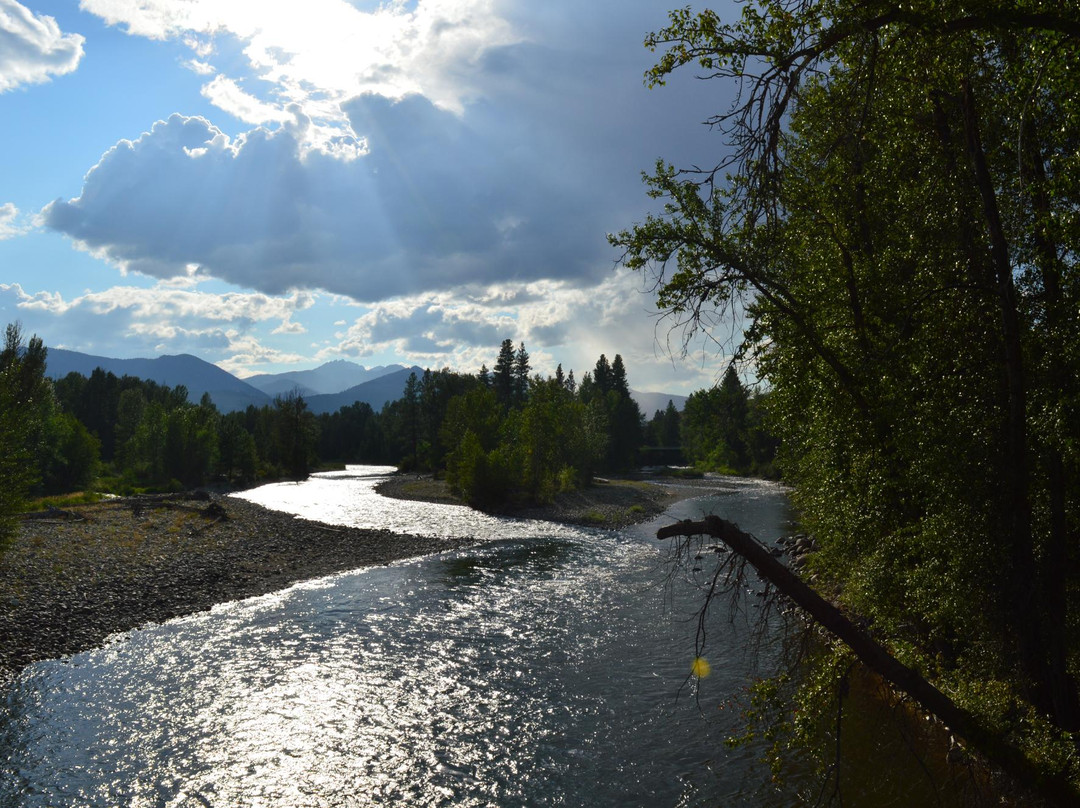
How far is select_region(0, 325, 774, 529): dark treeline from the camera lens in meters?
41.8

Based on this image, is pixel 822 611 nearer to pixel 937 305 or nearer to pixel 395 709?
pixel 937 305

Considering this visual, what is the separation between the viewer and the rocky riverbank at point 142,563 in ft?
71.4

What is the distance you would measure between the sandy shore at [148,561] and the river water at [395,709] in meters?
1.79

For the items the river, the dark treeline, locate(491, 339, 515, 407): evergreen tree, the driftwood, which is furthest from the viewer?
locate(491, 339, 515, 407): evergreen tree

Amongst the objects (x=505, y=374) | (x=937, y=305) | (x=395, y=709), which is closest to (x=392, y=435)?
(x=505, y=374)

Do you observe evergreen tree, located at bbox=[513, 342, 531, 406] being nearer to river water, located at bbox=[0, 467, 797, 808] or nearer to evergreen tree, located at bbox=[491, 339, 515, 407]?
evergreen tree, located at bbox=[491, 339, 515, 407]

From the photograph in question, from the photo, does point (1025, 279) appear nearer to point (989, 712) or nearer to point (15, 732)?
point (989, 712)

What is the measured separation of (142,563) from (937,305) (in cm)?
3301

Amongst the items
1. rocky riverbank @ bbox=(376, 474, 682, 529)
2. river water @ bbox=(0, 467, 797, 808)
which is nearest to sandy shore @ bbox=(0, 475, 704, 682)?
rocky riverbank @ bbox=(376, 474, 682, 529)

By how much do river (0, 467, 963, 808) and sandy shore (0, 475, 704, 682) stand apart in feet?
6.29

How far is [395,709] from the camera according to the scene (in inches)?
632

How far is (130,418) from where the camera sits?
113438 mm

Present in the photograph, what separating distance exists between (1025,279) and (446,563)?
2985cm

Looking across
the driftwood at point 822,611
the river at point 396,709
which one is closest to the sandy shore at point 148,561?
the river at point 396,709
